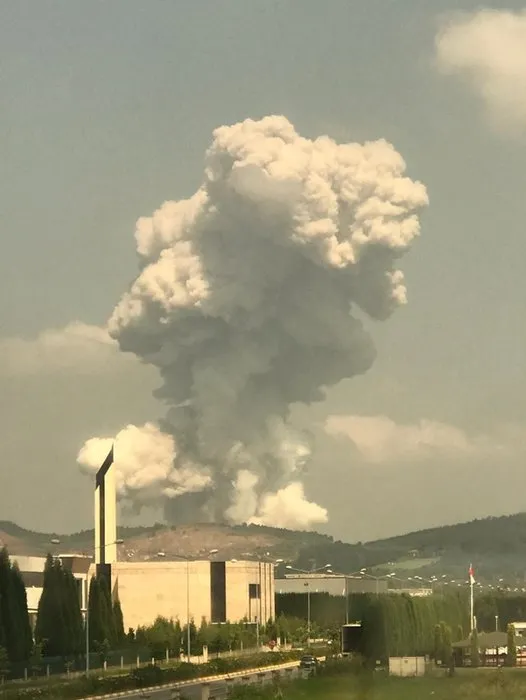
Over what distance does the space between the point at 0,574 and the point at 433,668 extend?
18.3 m

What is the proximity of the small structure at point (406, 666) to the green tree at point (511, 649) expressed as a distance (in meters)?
13.4

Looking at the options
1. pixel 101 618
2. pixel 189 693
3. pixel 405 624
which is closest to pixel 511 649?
pixel 405 624

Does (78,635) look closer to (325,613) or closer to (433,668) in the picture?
(433,668)

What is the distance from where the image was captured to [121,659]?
76000mm

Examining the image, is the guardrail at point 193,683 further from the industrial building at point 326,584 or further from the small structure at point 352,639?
the industrial building at point 326,584

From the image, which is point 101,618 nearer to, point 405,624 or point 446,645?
point 405,624

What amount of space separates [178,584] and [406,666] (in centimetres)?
6075

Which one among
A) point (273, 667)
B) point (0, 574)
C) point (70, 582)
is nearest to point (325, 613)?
point (273, 667)

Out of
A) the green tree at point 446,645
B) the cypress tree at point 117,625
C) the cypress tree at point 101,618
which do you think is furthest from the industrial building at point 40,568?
the green tree at point 446,645

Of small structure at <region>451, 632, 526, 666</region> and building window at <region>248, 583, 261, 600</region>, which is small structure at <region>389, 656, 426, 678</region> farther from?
building window at <region>248, 583, 261, 600</region>

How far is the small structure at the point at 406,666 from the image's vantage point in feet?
168

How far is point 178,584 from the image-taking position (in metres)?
113

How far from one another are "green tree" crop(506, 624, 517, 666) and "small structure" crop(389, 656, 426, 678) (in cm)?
1343

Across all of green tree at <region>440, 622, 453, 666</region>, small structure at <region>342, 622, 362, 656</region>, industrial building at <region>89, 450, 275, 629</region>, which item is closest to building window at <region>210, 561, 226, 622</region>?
industrial building at <region>89, 450, 275, 629</region>
